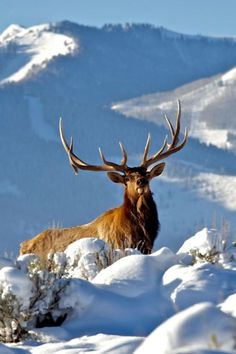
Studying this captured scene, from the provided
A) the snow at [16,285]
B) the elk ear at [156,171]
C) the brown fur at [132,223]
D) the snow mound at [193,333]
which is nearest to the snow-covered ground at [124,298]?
the snow at [16,285]

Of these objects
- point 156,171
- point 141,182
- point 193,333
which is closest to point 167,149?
point 156,171

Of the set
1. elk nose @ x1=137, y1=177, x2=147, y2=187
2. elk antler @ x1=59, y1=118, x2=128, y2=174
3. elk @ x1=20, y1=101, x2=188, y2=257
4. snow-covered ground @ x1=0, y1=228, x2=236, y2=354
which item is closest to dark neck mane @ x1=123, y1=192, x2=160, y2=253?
elk @ x1=20, y1=101, x2=188, y2=257

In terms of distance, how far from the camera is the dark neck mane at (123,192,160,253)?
40.0ft

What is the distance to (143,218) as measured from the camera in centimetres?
1225

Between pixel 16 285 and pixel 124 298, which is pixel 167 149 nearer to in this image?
pixel 124 298

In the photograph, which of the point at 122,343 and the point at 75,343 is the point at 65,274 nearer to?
the point at 75,343

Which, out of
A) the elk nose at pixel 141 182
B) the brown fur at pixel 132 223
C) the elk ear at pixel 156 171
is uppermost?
the elk ear at pixel 156 171

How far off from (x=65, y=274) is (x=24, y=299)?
82 cm

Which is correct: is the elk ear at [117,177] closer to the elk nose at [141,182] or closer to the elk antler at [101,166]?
the elk antler at [101,166]

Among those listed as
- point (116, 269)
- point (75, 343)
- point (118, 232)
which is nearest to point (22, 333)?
point (75, 343)

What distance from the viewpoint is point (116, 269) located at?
673 centimetres

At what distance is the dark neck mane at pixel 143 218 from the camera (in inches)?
480

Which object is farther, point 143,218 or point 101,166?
point 101,166

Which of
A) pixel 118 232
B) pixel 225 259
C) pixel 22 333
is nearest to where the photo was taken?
pixel 22 333
